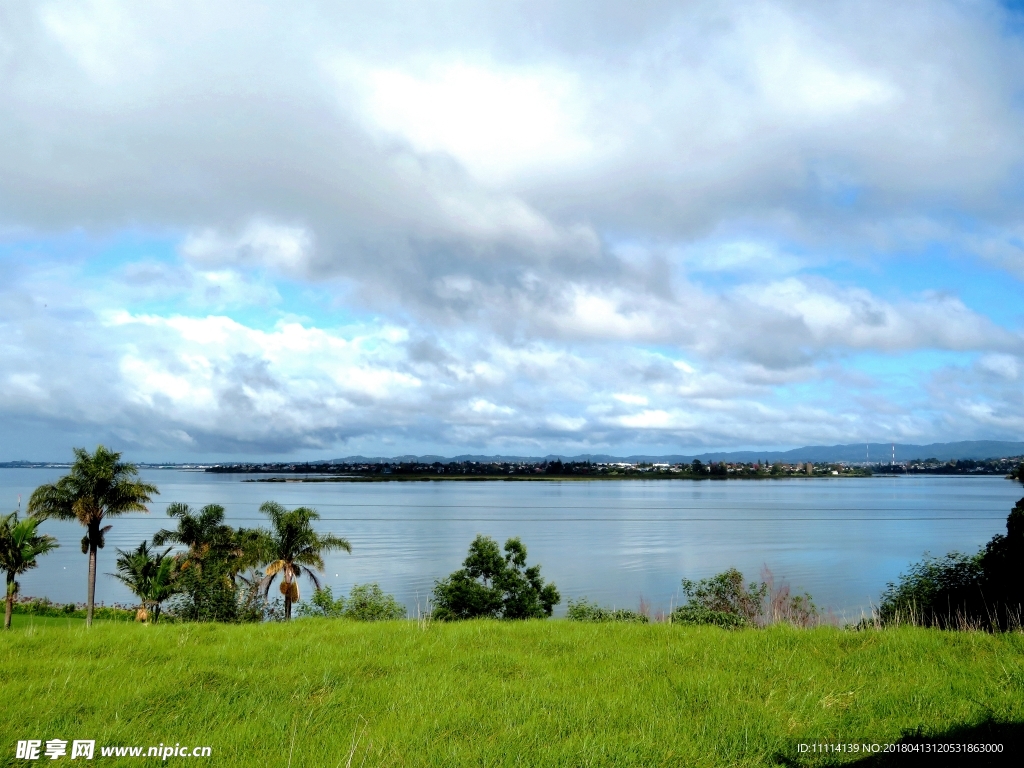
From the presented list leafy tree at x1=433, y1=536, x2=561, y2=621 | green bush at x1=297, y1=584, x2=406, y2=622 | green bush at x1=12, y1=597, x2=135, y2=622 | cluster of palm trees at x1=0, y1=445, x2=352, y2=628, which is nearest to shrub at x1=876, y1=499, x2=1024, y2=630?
leafy tree at x1=433, y1=536, x2=561, y2=621

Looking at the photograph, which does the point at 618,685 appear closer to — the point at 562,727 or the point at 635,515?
the point at 562,727

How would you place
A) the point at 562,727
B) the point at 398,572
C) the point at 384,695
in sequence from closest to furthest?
the point at 562,727, the point at 384,695, the point at 398,572

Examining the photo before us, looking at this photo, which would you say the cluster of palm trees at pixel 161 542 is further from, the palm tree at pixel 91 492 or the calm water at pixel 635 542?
the calm water at pixel 635 542

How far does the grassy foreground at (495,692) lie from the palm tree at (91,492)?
30.3 m

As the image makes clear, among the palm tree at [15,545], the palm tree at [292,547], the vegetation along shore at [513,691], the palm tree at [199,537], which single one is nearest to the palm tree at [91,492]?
the palm tree at [15,545]

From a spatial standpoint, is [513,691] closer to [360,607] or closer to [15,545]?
[360,607]

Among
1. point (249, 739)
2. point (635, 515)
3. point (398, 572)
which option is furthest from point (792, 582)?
point (635, 515)

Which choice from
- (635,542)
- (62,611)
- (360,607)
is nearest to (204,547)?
(62,611)

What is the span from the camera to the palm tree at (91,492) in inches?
1465

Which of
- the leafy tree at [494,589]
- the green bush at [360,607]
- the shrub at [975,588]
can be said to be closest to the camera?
the shrub at [975,588]

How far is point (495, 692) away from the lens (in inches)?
324

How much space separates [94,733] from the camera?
21.6ft

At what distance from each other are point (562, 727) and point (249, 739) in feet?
9.86

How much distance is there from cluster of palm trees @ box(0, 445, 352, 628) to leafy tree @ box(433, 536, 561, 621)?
8721 millimetres
